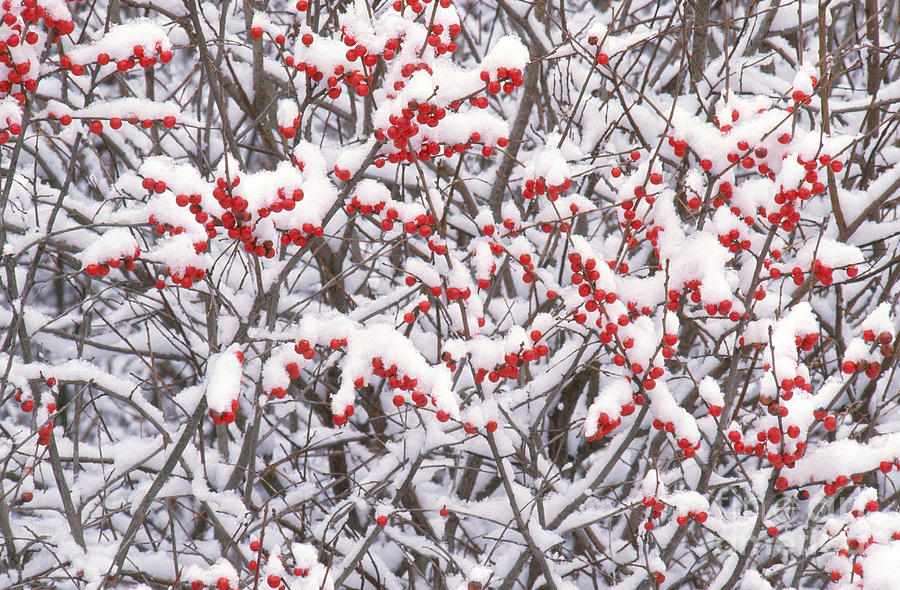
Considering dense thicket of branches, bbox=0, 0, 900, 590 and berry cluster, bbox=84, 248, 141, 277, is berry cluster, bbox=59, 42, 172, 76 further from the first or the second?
berry cluster, bbox=84, 248, 141, 277

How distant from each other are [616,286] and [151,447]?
195 cm

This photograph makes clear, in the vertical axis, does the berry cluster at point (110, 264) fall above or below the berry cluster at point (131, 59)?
below

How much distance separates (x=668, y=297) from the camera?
102 inches

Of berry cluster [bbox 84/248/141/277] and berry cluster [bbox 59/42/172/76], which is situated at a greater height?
berry cluster [bbox 59/42/172/76]

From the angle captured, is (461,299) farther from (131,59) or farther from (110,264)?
(131,59)

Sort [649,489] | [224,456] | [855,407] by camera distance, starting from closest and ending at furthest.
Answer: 1. [649,489]
2. [855,407]
3. [224,456]

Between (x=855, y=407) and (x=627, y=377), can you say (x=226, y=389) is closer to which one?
(x=627, y=377)

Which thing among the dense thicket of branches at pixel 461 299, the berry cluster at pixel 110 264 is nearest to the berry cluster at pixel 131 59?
the dense thicket of branches at pixel 461 299

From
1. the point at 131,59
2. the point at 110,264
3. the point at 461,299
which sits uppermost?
the point at 131,59

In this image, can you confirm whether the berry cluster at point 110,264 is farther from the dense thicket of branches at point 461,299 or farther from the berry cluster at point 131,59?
the berry cluster at point 131,59

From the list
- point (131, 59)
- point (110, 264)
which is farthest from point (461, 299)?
point (131, 59)

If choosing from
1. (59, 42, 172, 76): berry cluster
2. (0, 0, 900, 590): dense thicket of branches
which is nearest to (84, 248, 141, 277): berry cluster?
(0, 0, 900, 590): dense thicket of branches

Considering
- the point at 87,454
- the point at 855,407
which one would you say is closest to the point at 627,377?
the point at 855,407

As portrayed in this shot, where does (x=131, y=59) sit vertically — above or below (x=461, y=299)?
above
